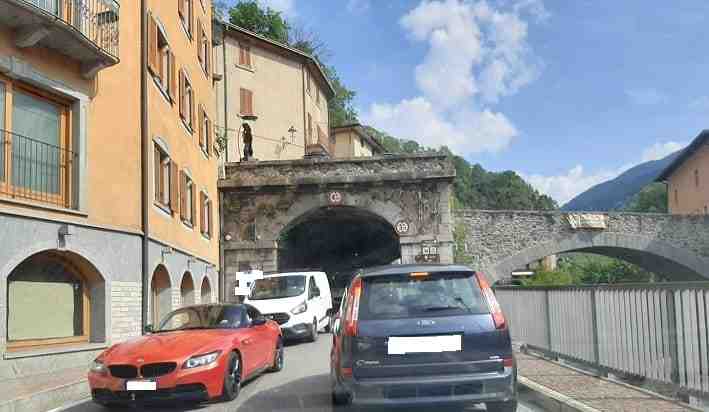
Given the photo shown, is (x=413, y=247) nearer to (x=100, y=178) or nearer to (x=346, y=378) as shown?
(x=100, y=178)

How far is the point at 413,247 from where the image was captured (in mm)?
29562

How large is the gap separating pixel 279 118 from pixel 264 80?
7.46 feet

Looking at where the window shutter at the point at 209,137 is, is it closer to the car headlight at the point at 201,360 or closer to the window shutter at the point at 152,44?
the window shutter at the point at 152,44

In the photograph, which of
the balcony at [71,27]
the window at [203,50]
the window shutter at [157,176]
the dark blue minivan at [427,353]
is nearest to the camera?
the dark blue minivan at [427,353]

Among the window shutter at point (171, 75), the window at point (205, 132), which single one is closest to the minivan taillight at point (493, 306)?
the window shutter at point (171, 75)

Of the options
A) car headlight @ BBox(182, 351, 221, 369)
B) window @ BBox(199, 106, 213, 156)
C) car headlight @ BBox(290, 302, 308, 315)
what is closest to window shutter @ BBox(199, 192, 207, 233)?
window @ BBox(199, 106, 213, 156)

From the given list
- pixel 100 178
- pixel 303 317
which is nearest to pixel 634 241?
pixel 303 317

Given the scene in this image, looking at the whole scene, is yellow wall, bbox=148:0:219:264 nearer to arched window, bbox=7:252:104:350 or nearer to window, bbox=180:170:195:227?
window, bbox=180:170:195:227

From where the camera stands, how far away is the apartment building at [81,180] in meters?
12.0

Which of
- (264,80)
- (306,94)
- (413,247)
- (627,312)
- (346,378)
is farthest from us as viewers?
(306,94)

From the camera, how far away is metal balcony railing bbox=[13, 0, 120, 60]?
1285 cm

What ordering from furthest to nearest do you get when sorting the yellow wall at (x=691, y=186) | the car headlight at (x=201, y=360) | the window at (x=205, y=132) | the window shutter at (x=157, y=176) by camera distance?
1. the yellow wall at (x=691, y=186)
2. the window at (x=205, y=132)
3. the window shutter at (x=157, y=176)
4. the car headlight at (x=201, y=360)

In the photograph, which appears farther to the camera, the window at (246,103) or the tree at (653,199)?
the tree at (653,199)

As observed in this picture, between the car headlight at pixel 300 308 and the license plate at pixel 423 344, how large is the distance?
37.9ft
